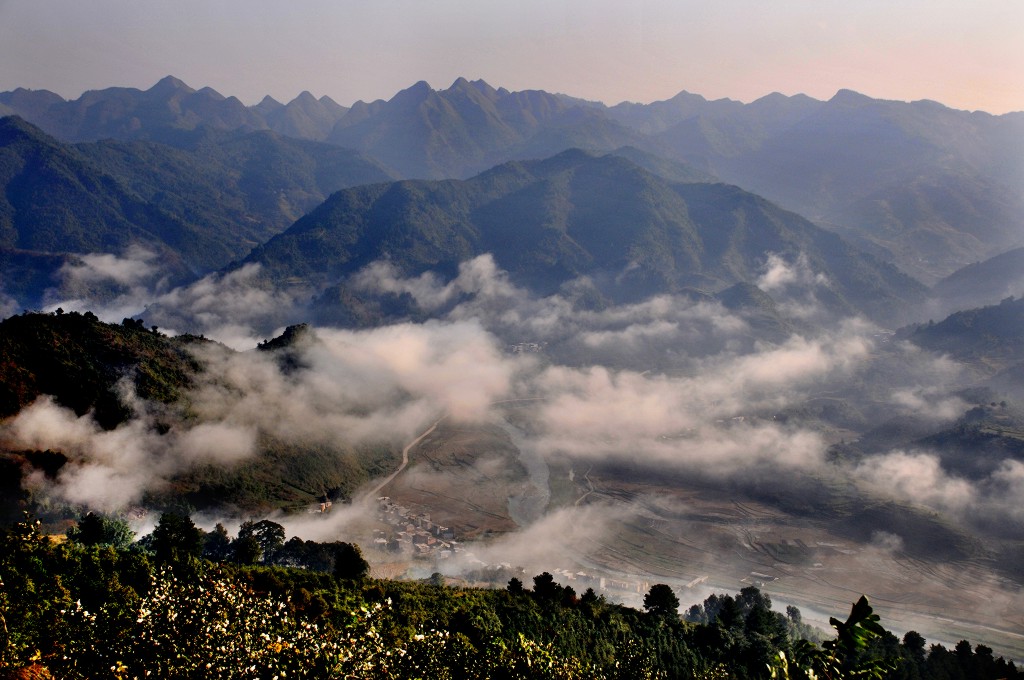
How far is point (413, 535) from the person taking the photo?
→ 126625 millimetres

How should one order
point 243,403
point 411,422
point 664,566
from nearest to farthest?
point 664,566
point 243,403
point 411,422

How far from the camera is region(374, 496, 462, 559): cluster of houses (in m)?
121

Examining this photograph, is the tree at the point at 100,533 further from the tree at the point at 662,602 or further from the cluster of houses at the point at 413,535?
the tree at the point at 662,602

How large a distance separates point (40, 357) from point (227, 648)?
107 meters

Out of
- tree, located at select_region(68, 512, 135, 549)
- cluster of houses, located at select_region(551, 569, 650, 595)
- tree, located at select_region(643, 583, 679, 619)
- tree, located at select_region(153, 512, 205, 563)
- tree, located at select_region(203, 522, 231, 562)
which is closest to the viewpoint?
tree, located at select_region(153, 512, 205, 563)

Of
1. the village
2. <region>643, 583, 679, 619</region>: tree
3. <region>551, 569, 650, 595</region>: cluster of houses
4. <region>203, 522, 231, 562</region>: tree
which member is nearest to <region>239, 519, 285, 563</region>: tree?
<region>203, 522, 231, 562</region>: tree

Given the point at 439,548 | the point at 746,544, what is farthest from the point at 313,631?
the point at 746,544

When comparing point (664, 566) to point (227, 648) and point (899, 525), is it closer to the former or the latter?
point (899, 525)

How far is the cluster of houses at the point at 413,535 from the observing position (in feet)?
398

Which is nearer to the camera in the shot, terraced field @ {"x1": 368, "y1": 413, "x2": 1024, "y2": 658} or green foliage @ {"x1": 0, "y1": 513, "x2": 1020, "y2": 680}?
green foliage @ {"x1": 0, "y1": 513, "x2": 1020, "y2": 680}

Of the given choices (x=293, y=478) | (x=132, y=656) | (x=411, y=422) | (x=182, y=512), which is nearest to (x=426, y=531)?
(x=293, y=478)

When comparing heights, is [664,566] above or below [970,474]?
below

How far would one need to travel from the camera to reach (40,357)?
105 m

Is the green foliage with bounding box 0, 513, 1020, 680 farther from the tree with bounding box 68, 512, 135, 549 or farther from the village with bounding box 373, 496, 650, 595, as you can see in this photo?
the village with bounding box 373, 496, 650, 595
